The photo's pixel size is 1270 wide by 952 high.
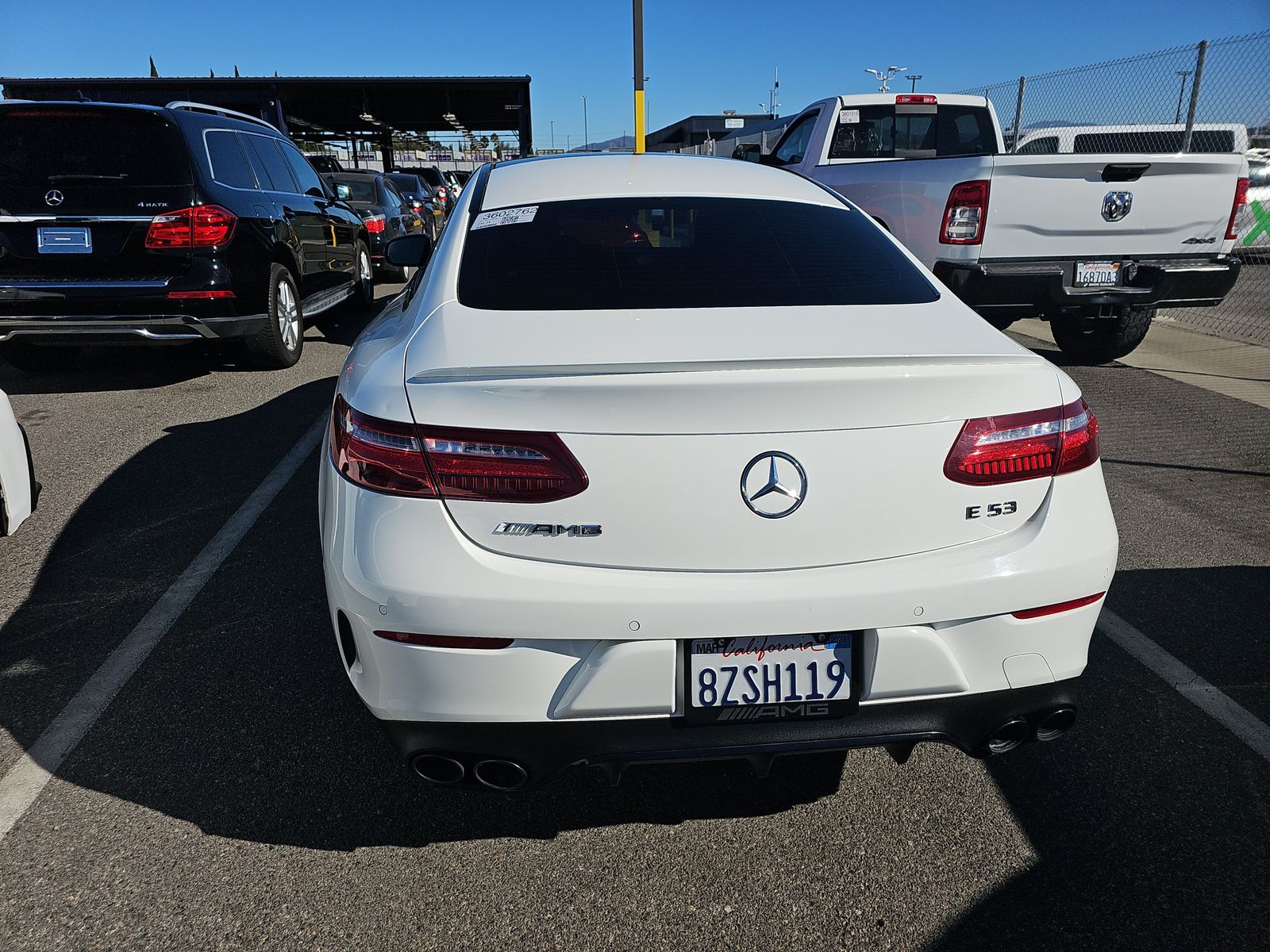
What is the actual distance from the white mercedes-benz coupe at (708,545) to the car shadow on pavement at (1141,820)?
373 mm

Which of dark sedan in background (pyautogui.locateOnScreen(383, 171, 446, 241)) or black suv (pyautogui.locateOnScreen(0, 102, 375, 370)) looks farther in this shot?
dark sedan in background (pyautogui.locateOnScreen(383, 171, 446, 241))

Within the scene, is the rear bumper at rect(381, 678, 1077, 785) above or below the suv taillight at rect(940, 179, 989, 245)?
below

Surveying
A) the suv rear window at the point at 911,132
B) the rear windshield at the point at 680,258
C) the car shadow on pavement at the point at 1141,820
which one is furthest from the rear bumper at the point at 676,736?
the suv rear window at the point at 911,132

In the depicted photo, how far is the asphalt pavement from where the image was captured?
6.84 feet

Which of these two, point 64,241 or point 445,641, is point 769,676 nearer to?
point 445,641

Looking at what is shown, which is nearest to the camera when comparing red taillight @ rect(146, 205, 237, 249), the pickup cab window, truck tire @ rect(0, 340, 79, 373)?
red taillight @ rect(146, 205, 237, 249)

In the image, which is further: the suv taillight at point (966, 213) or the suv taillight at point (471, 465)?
the suv taillight at point (966, 213)

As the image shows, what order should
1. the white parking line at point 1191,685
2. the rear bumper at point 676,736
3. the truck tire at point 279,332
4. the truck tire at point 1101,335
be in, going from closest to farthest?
1. the rear bumper at point 676,736
2. the white parking line at point 1191,685
3. the truck tire at point 279,332
4. the truck tire at point 1101,335

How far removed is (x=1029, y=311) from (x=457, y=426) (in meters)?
5.72

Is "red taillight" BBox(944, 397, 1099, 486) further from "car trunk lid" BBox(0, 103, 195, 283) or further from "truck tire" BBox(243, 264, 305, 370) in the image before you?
"truck tire" BBox(243, 264, 305, 370)

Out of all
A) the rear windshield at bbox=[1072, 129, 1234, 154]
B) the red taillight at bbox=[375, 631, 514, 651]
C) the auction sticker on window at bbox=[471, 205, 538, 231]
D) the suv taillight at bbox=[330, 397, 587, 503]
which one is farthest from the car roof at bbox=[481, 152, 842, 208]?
the rear windshield at bbox=[1072, 129, 1234, 154]

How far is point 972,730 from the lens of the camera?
2105 millimetres

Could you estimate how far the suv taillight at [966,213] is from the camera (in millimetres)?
6309

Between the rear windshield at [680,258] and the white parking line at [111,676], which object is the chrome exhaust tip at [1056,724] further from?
the white parking line at [111,676]
